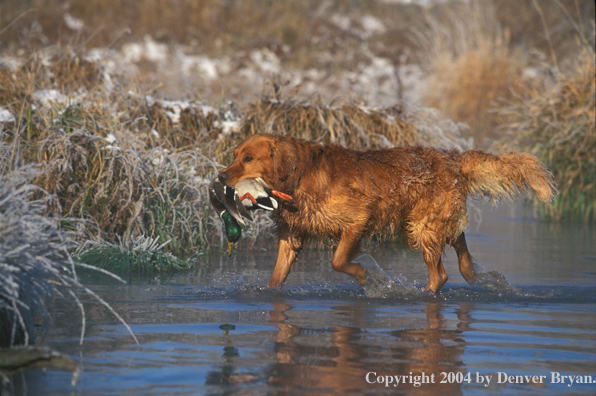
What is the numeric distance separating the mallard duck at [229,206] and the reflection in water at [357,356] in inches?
38.2

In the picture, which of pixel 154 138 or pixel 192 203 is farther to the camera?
pixel 154 138

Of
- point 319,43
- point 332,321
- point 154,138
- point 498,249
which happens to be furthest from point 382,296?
point 319,43

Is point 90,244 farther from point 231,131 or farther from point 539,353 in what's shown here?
point 539,353

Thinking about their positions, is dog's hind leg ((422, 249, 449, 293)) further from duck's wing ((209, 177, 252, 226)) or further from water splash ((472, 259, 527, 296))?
duck's wing ((209, 177, 252, 226))

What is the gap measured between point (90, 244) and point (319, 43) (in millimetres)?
19035

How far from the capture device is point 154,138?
7.98 m

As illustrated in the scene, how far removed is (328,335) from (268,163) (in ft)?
5.06

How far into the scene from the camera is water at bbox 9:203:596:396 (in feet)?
10.5

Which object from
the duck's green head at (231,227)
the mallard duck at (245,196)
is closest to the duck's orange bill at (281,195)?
the mallard duck at (245,196)

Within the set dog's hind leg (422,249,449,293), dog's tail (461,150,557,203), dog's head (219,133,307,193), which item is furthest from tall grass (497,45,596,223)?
dog's head (219,133,307,193)

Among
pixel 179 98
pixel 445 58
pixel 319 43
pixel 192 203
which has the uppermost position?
pixel 319 43

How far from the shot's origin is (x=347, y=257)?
213 inches

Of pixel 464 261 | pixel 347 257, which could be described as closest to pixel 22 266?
pixel 347 257

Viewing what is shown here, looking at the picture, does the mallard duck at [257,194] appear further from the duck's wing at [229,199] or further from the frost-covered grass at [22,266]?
the frost-covered grass at [22,266]
